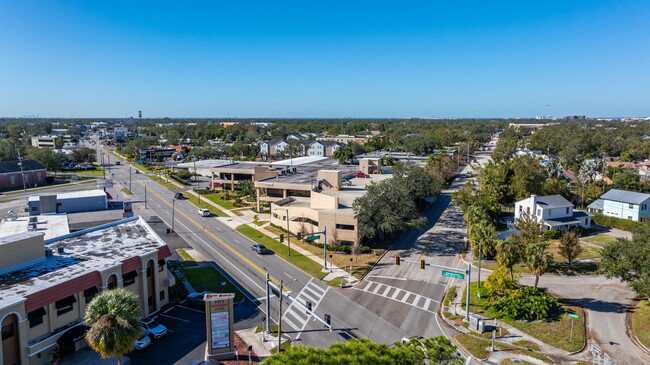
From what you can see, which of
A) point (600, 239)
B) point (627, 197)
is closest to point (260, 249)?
point (600, 239)

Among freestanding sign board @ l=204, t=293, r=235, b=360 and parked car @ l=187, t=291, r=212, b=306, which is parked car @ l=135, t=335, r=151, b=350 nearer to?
freestanding sign board @ l=204, t=293, r=235, b=360

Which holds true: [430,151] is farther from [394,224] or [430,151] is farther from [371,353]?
[371,353]

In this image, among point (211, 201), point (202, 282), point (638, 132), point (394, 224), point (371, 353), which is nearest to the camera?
point (371, 353)

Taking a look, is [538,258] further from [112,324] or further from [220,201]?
[220,201]

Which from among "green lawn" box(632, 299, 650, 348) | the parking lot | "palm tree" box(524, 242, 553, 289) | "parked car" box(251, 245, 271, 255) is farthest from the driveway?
the parking lot

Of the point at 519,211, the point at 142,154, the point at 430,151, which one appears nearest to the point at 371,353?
the point at 519,211

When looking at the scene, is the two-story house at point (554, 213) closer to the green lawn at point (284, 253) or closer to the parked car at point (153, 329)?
the green lawn at point (284, 253)
